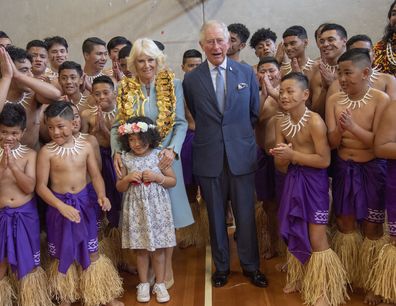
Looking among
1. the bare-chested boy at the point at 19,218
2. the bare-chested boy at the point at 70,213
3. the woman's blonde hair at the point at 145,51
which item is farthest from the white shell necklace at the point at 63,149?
the woman's blonde hair at the point at 145,51

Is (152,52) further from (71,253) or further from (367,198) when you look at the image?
(367,198)

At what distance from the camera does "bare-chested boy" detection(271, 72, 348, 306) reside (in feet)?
8.54

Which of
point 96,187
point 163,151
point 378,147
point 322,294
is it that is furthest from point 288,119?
point 96,187

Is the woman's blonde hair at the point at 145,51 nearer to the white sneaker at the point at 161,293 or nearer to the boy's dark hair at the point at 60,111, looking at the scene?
the boy's dark hair at the point at 60,111

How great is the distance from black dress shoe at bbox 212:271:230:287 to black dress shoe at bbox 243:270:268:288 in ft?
0.55

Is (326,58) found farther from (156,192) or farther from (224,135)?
(156,192)

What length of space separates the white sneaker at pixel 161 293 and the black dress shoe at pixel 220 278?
364 mm

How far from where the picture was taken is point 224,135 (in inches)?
110

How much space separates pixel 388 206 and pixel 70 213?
73.3 inches

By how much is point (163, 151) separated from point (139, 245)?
0.61 m

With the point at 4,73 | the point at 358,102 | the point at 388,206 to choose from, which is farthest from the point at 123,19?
the point at 388,206

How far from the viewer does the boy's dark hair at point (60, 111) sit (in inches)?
101

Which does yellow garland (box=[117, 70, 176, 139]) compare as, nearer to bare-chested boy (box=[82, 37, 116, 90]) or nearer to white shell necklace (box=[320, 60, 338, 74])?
bare-chested boy (box=[82, 37, 116, 90])

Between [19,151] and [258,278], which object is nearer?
[19,151]
